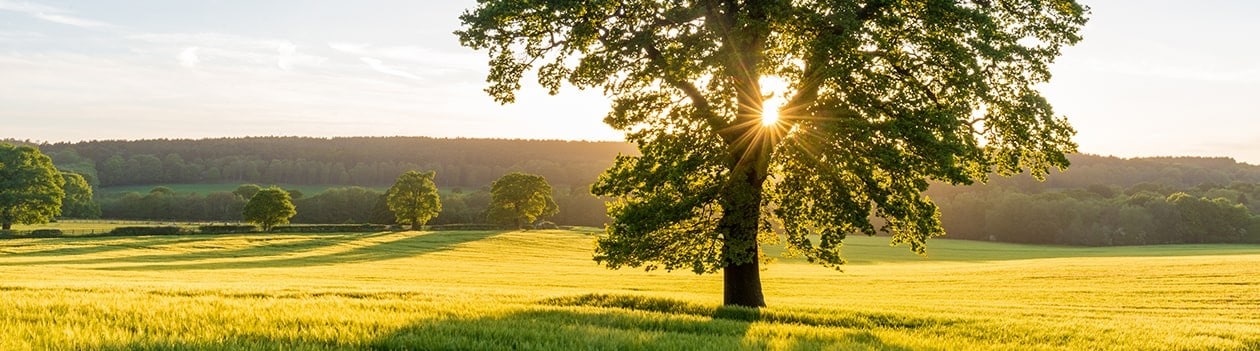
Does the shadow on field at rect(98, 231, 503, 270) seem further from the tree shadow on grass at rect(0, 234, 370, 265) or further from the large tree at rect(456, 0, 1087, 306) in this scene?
the large tree at rect(456, 0, 1087, 306)

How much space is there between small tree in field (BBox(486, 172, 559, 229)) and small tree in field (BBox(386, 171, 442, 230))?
26.1 feet

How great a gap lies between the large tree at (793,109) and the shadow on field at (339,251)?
3893cm

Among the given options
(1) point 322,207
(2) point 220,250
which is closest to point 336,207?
(1) point 322,207

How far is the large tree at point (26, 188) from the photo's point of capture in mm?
75375

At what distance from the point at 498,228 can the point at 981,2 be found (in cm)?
8867

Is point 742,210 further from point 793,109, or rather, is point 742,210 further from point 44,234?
point 44,234

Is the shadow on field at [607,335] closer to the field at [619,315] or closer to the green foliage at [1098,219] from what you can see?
the field at [619,315]

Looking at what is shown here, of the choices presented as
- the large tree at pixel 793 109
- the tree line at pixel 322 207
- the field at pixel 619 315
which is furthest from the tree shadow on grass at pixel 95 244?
the tree line at pixel 322 207

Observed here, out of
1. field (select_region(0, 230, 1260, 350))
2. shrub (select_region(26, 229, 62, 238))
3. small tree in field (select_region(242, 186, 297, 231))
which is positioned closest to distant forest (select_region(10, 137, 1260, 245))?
small tree in field (select_region(242, 186, 297, 231))

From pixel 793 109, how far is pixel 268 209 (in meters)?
84.7

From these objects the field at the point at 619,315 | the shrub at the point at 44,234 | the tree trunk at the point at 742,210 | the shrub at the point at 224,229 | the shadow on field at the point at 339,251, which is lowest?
the shadow on field at the point at 339,251

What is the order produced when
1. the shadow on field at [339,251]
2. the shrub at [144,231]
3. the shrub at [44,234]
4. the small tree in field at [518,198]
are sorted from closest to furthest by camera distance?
the shadow on field at [339,251] < the shrub at [44,234] < the shrub at [144,231] < the small tree in field at [518,198]

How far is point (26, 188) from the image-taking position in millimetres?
76562

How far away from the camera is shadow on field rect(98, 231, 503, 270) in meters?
50.3
